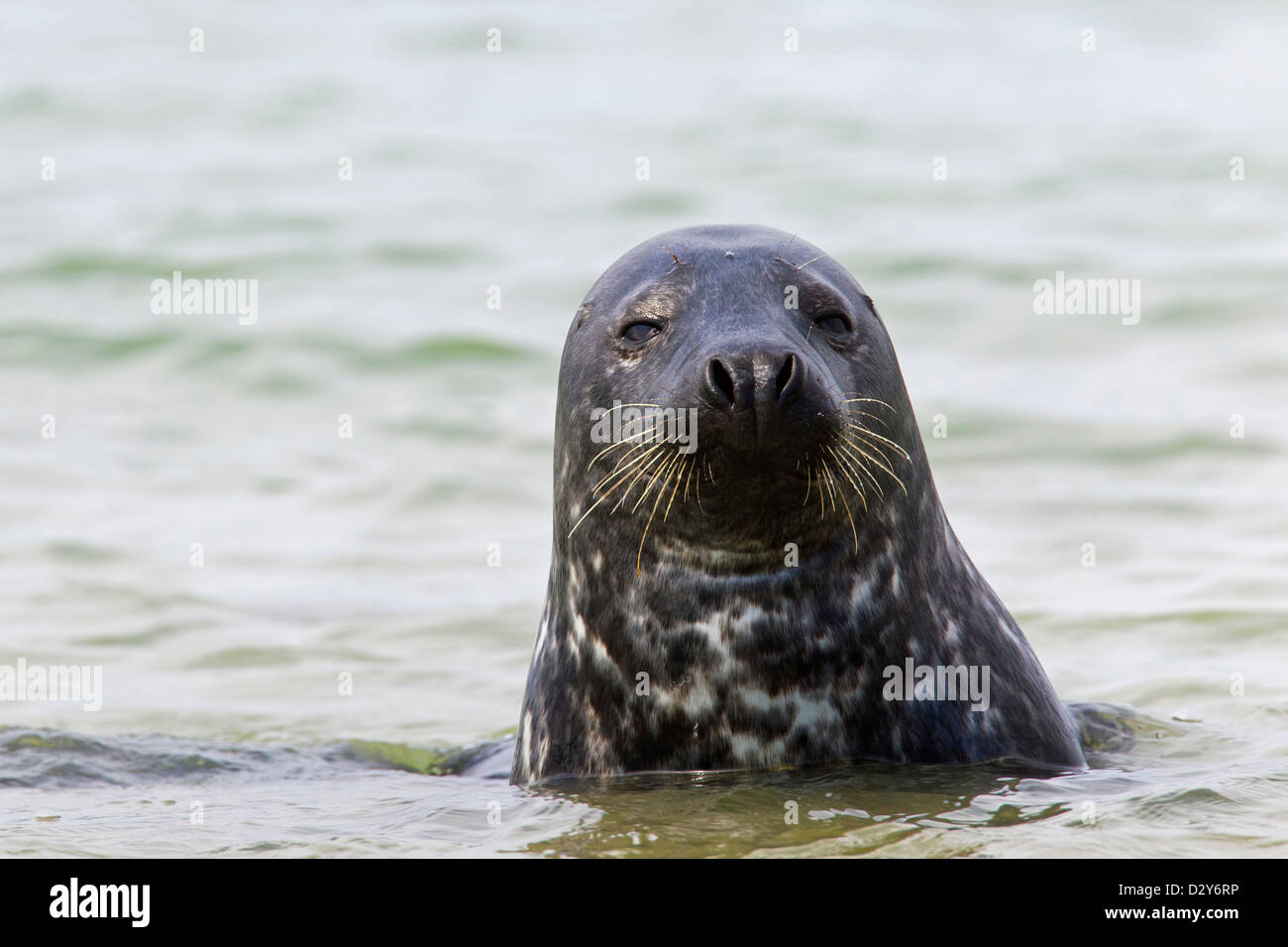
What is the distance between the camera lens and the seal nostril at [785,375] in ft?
13.3

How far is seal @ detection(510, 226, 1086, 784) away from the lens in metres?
4.35

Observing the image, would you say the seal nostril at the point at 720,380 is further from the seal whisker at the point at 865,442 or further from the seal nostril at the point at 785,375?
the seal whisker at the point at 865,442

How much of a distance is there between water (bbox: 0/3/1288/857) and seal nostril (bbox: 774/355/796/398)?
961 millimetres

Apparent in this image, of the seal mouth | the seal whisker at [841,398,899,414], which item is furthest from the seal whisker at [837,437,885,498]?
the seal whisker at [841,398,899,414]

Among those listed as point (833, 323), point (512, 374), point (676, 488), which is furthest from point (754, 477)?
point (512, 374)

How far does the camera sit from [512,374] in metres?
11.8

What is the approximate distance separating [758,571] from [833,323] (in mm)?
704

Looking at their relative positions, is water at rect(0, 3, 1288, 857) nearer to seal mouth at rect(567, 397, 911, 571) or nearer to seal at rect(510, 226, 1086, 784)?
seal at rect(510, 226, 1086, 784)

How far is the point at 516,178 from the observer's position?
16.4 metres
